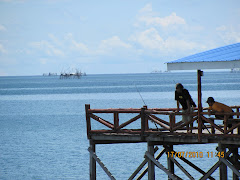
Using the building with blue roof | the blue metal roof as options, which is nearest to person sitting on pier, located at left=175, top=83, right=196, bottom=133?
the building with blue roof

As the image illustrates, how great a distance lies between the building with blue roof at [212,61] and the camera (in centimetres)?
1653

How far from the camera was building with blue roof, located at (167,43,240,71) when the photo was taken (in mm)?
16531

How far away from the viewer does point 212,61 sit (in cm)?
1670

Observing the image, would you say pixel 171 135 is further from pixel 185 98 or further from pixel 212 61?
pixel 212 61

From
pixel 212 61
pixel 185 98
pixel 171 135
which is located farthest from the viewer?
pixel 185 98

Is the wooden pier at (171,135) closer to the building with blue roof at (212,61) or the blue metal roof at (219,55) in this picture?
the building with blue roof at (212,61)

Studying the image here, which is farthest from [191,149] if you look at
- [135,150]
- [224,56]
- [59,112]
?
[59,112]

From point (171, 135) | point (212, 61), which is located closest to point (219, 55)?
point (212, 61)

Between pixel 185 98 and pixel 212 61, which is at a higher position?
pixel 212 61

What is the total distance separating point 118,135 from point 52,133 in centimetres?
3194

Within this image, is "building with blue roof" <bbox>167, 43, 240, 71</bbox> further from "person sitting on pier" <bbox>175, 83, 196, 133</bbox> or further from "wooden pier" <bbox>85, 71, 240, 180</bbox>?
"person sitting on pier" <bbox>175, 83, 196, 133</bbox>

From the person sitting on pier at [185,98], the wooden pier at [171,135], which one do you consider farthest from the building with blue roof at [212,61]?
the person sitting on pier at [185,98]

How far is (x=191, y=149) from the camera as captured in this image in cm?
3625

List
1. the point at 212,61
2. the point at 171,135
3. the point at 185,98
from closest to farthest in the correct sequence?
the point at 212,61
the point at 171,135
the point at 185,98
